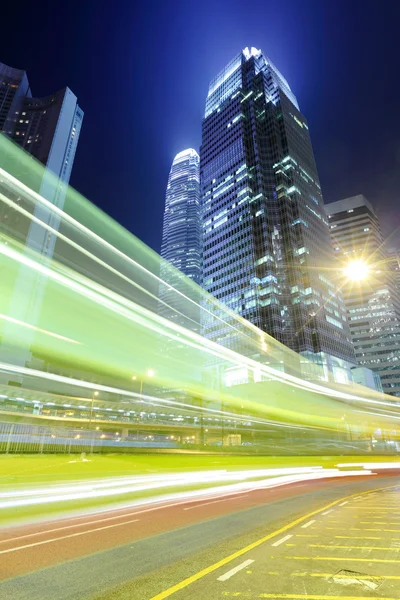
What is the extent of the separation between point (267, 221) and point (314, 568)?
13912 cm

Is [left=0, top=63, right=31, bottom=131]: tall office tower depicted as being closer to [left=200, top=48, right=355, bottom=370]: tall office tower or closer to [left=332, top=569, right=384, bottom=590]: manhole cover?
[left=200, top=48, right=355, bottom=370]: tall office tower

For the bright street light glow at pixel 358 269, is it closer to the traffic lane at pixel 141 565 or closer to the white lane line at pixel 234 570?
the traffic lane at pixel 141 565

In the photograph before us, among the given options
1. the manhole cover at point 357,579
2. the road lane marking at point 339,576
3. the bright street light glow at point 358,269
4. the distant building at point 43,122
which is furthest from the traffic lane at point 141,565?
the distant building at point 43,122

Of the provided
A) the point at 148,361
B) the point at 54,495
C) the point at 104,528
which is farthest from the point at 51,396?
the point at 104,528

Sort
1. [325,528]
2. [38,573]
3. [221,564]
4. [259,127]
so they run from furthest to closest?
[259,127] → [325,528] → [221,564] → [38,573]

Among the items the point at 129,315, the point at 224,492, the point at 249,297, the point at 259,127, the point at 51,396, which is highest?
the point at 259,127

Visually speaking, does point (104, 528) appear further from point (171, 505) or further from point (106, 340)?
point (106, 340)

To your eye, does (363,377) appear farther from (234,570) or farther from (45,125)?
(45,125)

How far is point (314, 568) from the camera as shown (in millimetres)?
6141

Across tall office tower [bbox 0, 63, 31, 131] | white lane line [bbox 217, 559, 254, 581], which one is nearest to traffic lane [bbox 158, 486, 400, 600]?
white lane line [bbox 217, 559, 254, 581]

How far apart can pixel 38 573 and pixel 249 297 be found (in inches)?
4895

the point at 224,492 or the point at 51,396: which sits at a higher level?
the point at 51,396

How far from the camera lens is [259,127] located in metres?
164

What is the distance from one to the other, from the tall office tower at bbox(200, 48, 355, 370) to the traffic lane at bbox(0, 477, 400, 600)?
107 m
